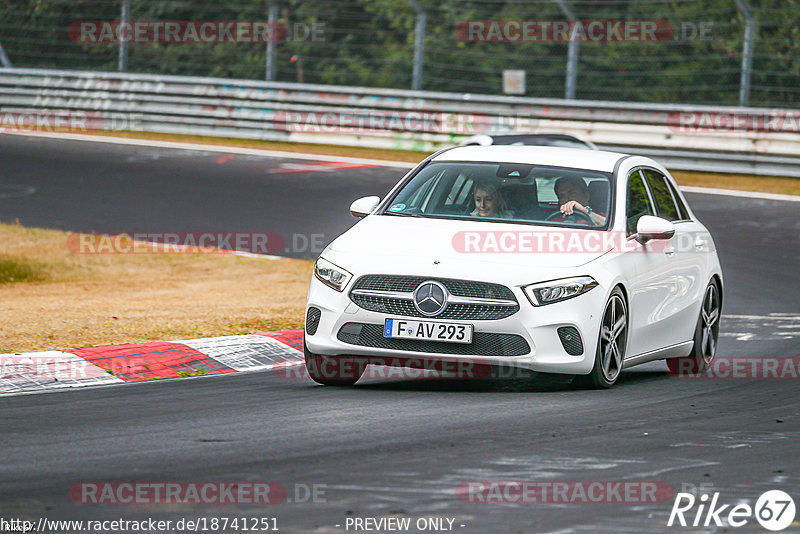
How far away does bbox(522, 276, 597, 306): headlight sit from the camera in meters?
8.46

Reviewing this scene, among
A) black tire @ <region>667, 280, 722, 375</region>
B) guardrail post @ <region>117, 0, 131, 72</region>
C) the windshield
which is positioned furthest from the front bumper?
guardrail post @ <region>117, 0, 131, 72</region>

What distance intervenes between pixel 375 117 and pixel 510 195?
1822 centimetres

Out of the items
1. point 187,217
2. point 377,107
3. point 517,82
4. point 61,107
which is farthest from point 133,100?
point 187,217

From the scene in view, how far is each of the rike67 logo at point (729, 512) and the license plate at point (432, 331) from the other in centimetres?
266

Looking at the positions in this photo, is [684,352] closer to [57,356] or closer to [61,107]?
[57,356]

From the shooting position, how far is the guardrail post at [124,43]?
94.2 ft

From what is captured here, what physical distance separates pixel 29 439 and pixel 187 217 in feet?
41.1

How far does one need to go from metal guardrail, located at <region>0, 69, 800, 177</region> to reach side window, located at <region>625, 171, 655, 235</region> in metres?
14.3

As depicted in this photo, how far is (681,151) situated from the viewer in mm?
25016

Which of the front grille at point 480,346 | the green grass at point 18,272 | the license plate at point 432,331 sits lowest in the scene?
the green grass at point 18,272

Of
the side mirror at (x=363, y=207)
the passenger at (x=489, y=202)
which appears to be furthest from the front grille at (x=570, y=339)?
the side mirror at (x=363, y=207)

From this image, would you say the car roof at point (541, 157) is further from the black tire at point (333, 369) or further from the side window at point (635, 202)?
the black tire at point (333, 369)

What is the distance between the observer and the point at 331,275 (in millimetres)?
8805

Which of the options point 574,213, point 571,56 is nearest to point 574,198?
point 574,213
